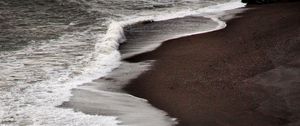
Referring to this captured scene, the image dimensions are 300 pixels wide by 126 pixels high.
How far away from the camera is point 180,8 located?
23.4 m

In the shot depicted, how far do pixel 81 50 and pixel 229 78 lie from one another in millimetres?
4527

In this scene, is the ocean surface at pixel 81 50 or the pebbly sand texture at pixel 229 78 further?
the ocean surface at pixel 81 50

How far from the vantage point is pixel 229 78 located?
10289 mm

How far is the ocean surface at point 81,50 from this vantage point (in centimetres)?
851

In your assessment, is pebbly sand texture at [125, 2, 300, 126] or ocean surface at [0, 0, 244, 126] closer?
pebbly sand texture at [125, 2, 300, 126]

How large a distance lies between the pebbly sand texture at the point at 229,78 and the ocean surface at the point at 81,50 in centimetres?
49

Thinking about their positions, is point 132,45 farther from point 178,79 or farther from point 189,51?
point 178,79

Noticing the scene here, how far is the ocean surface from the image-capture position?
8508mm

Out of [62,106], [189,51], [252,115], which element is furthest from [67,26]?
[252,115]

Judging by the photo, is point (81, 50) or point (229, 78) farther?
point (81, 50)

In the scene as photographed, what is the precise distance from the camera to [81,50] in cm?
1348

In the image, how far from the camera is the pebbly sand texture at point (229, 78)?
830 centimetres

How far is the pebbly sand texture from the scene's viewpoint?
8.30 meters

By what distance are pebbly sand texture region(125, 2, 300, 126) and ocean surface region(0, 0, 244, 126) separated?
1.62ft
